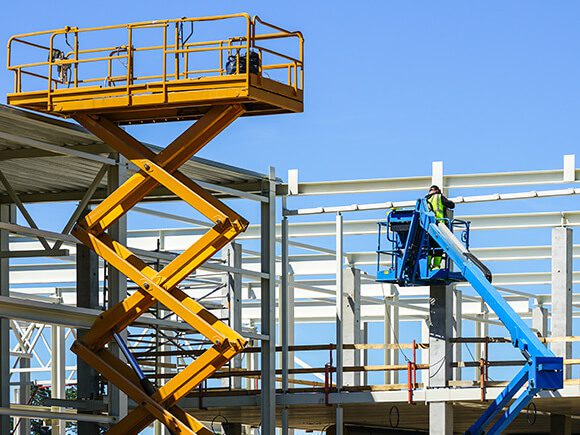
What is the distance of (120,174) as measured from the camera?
96.7ft

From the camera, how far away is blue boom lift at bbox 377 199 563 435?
2909cm

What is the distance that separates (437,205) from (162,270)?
6622 millimetres

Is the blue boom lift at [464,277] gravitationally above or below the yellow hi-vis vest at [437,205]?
below

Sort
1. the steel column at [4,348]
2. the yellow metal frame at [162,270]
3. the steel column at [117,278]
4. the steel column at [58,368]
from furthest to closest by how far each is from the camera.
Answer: the steel column at [58,368]
the steel column at [4,348]
the steel column at [117,278]
the yellow metal frame at [162,270]

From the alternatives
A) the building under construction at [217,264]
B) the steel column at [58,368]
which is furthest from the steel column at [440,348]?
the steel column at [58,368]

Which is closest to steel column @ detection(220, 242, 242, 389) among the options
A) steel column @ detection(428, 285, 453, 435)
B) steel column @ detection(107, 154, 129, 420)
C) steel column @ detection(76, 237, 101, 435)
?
steel column @ detection(76, 237, 101, 435)

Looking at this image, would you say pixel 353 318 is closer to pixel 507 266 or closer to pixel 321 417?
A: pixel 321 417

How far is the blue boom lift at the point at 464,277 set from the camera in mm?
29094

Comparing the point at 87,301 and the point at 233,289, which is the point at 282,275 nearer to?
the point at 233,289

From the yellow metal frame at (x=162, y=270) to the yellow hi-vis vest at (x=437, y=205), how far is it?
5.36 m

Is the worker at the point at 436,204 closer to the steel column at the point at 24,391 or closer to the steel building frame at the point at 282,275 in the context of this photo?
the steel building frame at the point at 282,275

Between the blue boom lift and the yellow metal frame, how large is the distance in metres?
4.97

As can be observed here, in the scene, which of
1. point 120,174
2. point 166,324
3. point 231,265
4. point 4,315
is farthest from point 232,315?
point 4,315

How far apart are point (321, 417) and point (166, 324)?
8156 millimetres
